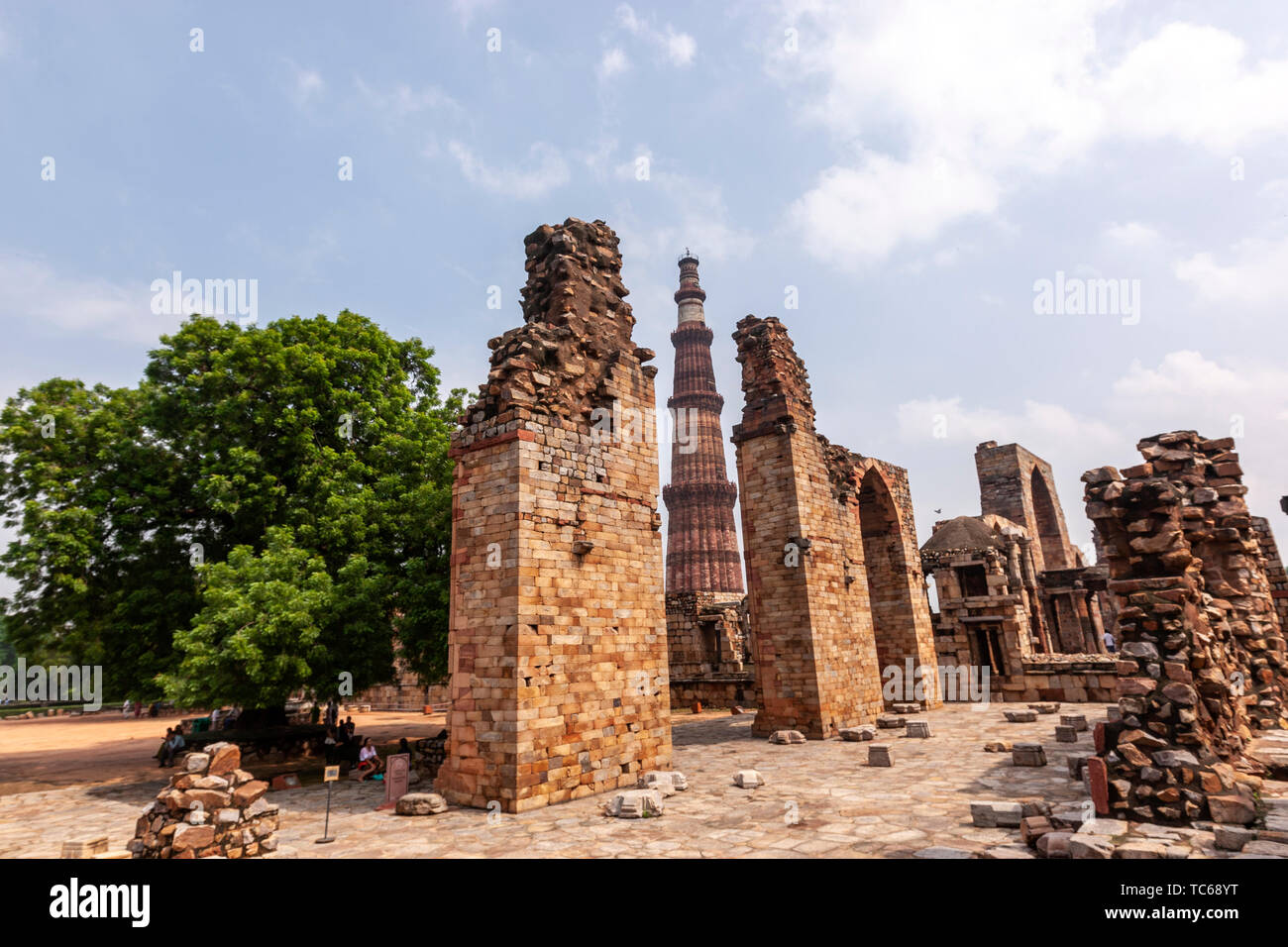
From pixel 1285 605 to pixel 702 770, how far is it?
16.9 metres

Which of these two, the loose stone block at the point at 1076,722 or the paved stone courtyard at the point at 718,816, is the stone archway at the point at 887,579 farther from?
the paved stone courtyard at the point at 718,816

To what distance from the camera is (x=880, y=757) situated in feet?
33.8

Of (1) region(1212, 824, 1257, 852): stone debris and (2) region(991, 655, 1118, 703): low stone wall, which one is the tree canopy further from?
(2) region(991, 655, 1118, 703): low stone wall

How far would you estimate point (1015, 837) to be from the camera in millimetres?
5777

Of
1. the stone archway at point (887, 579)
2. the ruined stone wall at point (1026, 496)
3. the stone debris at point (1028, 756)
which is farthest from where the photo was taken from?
the ruined stone wall at point (1026, 496)

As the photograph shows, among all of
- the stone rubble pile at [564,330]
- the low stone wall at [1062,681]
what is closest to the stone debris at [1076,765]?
the stone rubble pile at [564,330]

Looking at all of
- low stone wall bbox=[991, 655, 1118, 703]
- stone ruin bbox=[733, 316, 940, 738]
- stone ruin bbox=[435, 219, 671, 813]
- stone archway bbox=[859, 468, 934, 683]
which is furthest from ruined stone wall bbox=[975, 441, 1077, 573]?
stone ruin bbox=[435, 219, 671, 813]

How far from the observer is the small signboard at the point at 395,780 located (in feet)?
28.9

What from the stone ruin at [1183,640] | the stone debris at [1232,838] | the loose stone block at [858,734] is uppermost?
the stone ruin at [1183,640]

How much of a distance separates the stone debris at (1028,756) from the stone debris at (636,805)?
609cm

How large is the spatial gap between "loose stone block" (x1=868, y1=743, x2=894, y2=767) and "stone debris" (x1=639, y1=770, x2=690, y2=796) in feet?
11.1

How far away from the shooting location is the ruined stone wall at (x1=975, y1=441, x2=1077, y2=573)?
101 feet
